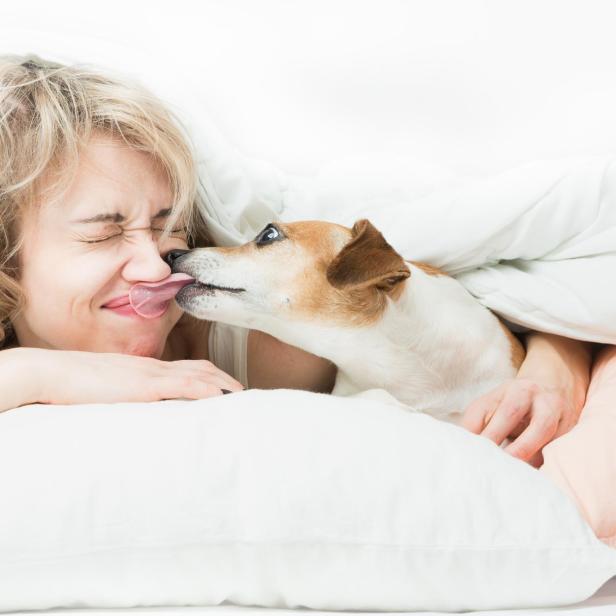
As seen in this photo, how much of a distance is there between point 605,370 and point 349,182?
25.4 inches

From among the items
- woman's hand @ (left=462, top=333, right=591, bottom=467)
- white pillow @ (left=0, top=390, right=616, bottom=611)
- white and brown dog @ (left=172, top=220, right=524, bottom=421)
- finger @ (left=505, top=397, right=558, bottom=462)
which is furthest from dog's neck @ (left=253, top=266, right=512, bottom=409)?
white pillow @ (left=0, top=390, right=616, bottom=611)

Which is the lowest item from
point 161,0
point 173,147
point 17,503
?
point 17,503

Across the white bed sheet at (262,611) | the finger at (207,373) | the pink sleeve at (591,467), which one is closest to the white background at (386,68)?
the finger at (207,373)

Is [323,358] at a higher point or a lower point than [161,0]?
lower

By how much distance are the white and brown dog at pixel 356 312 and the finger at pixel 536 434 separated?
0.77ft

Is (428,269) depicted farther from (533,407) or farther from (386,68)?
(386,68)

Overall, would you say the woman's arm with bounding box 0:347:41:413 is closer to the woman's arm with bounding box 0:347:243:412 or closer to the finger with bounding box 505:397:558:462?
the woman's arm with bounding box 0:347:243:412

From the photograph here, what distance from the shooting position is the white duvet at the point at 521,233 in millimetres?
1495

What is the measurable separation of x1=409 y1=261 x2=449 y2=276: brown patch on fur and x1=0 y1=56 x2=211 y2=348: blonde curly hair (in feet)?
1.39

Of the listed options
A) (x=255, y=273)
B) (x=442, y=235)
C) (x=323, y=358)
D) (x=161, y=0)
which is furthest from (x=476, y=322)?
(x=161, y=0)

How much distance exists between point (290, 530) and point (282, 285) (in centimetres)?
59

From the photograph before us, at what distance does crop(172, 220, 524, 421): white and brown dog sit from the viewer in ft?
4.64

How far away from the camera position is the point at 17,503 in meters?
0.92

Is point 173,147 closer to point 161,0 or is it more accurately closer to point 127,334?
point 127,334
